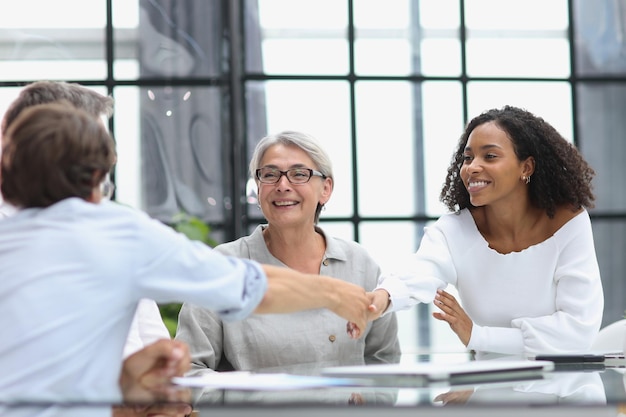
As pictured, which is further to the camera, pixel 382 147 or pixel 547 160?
pixel 382 147

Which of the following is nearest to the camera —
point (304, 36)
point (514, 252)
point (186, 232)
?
point (514, 252)

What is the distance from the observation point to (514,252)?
9.33ft

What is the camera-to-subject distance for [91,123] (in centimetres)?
153

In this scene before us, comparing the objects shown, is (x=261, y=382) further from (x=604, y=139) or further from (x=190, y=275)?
(x=604, y=139)

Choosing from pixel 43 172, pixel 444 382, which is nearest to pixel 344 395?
pixel 444 382

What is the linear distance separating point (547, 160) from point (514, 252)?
309mm

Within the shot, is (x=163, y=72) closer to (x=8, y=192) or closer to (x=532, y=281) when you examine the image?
(x=532, y=281)

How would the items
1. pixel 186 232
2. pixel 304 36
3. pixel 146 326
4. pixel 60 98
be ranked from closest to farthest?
pixel 60 98 → pixel 146 326 → pixel 186 232 → pixel 304 36

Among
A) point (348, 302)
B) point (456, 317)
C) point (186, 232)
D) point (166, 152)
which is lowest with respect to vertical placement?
point (456, 317)

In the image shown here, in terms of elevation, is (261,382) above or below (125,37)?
below

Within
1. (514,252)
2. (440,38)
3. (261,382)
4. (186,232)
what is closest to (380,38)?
(440,38)

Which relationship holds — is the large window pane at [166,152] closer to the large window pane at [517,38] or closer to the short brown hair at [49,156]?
the large window pane at [517,38]

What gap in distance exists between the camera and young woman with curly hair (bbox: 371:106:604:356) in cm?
270

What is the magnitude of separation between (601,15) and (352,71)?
1587 millimetres
